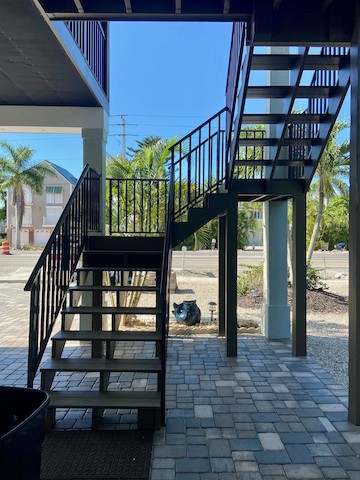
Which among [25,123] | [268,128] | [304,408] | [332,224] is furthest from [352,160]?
[332,224]

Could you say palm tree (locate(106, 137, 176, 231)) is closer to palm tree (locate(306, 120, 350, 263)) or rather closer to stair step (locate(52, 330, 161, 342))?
stair step (locate(52, 330, 161, 342))

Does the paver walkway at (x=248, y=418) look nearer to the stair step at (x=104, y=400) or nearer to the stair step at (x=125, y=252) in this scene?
the stair step at (x=104, y=400)

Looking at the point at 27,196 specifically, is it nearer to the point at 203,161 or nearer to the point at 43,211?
the point at 43,211

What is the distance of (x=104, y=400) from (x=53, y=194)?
125ft

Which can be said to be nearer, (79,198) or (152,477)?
(152,477)

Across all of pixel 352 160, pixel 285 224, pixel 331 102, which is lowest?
pixel 285 224

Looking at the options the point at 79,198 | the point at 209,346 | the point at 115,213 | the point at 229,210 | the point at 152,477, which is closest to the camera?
the point at 152,477

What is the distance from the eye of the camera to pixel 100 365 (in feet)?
9.91

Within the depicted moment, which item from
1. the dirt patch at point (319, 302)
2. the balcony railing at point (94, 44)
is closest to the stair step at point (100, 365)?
the balcony railing at point (94, 44)

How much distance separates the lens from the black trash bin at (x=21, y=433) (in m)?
1.40

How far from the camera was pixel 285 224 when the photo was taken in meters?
5.61

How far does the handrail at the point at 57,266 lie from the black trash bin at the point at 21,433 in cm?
112

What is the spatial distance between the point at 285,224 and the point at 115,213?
298 centimetres

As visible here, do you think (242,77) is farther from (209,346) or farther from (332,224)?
(332,224)
